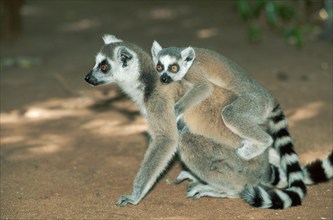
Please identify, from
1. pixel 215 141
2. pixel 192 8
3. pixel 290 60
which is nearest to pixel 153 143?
pixel 215 141

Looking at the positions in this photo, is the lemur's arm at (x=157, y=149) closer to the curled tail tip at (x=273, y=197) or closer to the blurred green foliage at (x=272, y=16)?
the curled tail tip at (x=273, y=197)

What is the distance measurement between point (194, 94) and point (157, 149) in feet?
2.05

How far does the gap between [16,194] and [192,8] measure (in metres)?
10.0

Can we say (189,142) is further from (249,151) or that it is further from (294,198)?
(294,198)

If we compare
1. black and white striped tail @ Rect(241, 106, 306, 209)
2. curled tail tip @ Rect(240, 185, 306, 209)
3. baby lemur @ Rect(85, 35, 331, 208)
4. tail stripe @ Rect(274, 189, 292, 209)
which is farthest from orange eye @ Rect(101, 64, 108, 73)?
tail stripe @ Rect(274, 189, 292, 209)

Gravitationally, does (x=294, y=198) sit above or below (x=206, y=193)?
above

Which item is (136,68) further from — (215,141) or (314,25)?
(314,25)

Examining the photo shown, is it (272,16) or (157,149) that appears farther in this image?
(272,16)

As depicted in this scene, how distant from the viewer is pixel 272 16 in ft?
29.7

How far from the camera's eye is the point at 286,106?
25.6 feet

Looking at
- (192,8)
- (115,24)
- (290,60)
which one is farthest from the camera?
(192,8)

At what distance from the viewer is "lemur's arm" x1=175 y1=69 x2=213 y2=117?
5.34 m

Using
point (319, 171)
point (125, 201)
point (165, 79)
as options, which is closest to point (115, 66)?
point (165, 79)

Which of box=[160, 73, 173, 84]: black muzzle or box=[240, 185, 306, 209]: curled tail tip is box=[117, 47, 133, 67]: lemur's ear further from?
box=[240, 185, 306, 209]: curled tail tip
